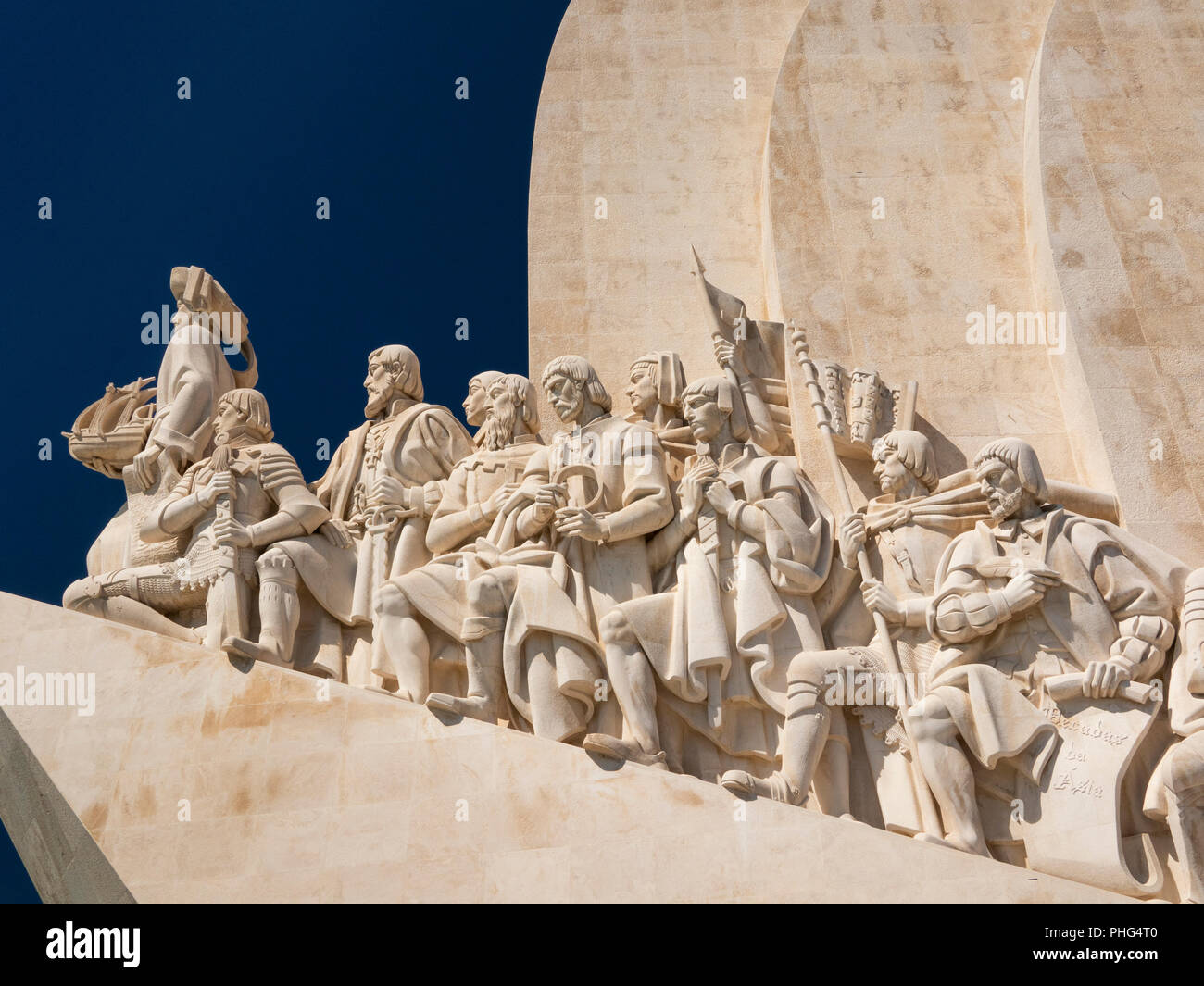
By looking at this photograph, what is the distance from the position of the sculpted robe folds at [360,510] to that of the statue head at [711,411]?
1.39m

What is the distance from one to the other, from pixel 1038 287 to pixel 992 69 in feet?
6.47

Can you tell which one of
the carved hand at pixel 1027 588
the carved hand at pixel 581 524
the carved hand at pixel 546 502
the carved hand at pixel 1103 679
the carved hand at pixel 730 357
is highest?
the carved hand at pixel 730 357

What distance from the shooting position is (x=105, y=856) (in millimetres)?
8031

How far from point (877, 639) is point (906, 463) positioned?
106 centimetres

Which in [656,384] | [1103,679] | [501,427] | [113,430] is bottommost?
[1103,679]

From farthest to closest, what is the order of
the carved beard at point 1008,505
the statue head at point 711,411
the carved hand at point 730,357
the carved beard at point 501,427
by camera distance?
the carved hand at point 730,357, the carved beard at point 501,427, the statue head at point 711,411, the carved beard at point 1008,505

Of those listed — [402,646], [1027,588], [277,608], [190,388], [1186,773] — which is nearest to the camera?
[1186,773]

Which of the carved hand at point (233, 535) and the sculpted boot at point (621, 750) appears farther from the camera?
the carved hand at point (233, 535)

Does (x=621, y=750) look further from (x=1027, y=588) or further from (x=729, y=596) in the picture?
(x=1027, y=588)

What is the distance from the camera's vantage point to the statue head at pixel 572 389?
9.44 meters

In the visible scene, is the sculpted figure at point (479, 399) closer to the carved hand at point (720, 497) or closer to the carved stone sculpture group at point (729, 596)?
the carved stone sculpture group at point (729, 596)

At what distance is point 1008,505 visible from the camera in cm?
855

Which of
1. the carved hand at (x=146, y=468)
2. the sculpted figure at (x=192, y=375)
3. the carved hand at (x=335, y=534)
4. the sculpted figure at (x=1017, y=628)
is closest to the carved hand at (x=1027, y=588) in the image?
the sculpted figure at (x=1017, y=628)

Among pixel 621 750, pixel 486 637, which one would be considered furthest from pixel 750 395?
pixel 621 750
